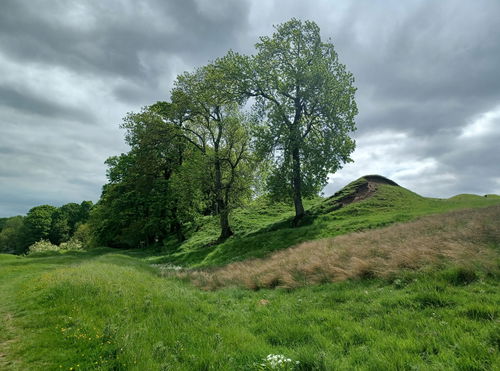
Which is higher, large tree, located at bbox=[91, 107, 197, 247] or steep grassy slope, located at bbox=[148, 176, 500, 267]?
large tree, located at bbox=[91, 107, 197, 247]

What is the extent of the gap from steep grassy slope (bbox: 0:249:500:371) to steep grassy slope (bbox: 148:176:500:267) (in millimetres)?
12150

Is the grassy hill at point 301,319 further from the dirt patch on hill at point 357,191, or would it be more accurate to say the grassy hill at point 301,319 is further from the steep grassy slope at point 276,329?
the dirt patch on hill at point 357,191

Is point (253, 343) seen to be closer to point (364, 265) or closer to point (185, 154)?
point (364, 265)

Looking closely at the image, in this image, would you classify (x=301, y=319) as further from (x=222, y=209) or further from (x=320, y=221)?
(x=222, y=209)

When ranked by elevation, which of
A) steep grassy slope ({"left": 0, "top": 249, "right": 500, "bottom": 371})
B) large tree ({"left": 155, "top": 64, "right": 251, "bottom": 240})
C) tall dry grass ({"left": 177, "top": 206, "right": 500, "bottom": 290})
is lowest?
steep grassy slope ({"left": 0, "top": 249, "right": 500, "bottom": 371})

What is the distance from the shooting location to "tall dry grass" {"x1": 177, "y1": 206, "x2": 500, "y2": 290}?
8.22 meters

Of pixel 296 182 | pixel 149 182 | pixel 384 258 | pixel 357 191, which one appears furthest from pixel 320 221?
pixel 149 182

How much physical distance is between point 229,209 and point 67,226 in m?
91.4

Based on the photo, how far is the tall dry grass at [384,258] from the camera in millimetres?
8219

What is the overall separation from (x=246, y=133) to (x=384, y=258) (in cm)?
2440

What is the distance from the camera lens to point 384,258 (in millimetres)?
9844

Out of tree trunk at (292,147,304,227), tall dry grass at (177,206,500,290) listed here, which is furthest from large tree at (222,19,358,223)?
tall dry grass at (177,206,500,290)

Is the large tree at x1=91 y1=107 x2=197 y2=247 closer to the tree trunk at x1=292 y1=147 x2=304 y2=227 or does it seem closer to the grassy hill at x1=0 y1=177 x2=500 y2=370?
the tree trunk at x1=292 y1=147 x2=304 y2=227

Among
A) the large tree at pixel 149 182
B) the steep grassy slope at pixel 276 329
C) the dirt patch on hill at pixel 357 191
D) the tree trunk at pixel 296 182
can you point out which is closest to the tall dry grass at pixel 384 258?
the steep grassy slope at pixel 276 329
